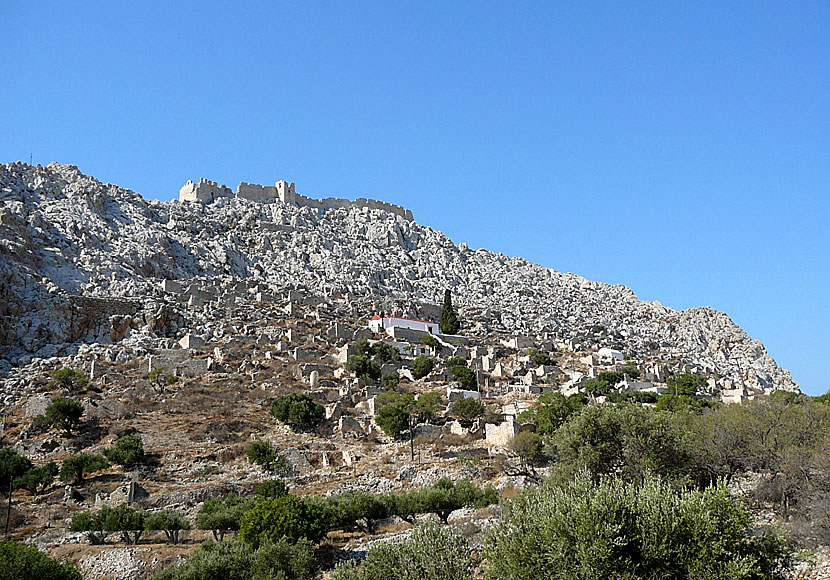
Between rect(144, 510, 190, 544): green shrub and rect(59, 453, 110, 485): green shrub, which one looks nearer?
rect(144, 510, 190, 544): green shrub

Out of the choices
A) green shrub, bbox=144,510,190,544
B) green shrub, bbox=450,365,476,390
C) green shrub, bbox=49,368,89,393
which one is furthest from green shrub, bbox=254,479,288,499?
green shrub, bbox=450,365,476,390

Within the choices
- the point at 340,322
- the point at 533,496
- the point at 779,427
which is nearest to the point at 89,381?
the point at 340,322

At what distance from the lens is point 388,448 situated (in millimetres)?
32938

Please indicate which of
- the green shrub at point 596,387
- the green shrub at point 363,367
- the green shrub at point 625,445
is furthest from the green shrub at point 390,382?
the green shrub at point 625,445

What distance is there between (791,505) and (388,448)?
17439 millimetres

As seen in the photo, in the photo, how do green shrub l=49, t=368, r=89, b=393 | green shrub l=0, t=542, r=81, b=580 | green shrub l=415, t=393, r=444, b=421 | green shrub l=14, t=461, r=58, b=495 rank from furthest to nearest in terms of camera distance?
green shrub l=49, t=368, r=89, b=393 → green shrub l=415, t=393, r=444, b=421 → green shrub l=14, t=461, r=58, b=495 → green shrub l=0, t=542, r=81, b=580

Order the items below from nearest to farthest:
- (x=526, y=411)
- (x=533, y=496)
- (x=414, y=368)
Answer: (x=533, y=496)
(x=526, y=411)
(x=414, y=368)

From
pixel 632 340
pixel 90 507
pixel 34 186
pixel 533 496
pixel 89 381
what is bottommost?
pixel 90 507

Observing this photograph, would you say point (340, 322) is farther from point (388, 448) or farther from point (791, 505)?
point (791, 505)

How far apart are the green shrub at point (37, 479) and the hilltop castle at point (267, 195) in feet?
194

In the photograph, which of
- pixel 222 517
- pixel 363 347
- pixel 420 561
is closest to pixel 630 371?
pixel 363 347

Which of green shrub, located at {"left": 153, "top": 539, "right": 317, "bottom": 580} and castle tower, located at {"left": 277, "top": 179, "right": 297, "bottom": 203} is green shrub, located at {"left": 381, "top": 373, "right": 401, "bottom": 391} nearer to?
green shrub, located at {"left": 153, "top": 539, "right": 317, "bottom": 580}

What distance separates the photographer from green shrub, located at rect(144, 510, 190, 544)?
2186 centimetres

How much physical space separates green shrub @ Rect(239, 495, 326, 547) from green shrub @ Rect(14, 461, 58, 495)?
1193 centimetres
